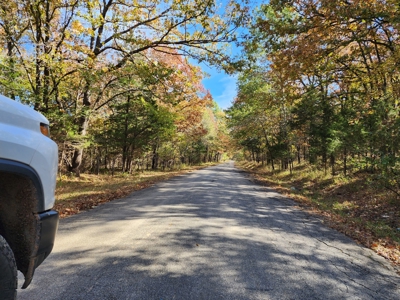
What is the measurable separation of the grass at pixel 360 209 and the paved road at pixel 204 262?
1.71ft

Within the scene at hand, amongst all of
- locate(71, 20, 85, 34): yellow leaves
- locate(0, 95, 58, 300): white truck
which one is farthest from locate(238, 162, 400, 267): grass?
locate(71, 20, 85, 34): yellow leaves

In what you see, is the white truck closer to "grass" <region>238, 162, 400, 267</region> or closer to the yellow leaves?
"grass" <region>238, 162, 400, 267</region>

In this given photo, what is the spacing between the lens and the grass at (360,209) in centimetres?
460

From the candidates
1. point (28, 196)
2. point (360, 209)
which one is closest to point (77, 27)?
point (28, 196)

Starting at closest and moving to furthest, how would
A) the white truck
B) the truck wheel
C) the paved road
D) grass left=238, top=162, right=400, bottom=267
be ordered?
the truck wheel < the white truck < the paved road < grass left=238, top=162, right=400, bottom=267

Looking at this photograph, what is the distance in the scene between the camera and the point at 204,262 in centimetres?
313

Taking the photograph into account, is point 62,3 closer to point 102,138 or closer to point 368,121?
point 102,138

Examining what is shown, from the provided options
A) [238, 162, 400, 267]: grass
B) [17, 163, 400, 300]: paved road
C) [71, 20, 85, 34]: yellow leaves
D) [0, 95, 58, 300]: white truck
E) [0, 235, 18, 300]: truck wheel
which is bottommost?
[238, 162, 400, 267]: grass

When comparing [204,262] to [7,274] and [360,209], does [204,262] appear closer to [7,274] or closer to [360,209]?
[7,274]

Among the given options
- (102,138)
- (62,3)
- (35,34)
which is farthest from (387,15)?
(102,138)

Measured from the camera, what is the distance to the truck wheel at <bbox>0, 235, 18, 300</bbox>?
4.83 ft

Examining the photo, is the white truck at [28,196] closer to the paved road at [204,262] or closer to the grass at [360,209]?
the paved road at [204,262]

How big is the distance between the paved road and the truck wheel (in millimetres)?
951

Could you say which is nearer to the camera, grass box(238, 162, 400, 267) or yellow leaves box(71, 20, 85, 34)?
grass box(238, 162, 400, 267)
